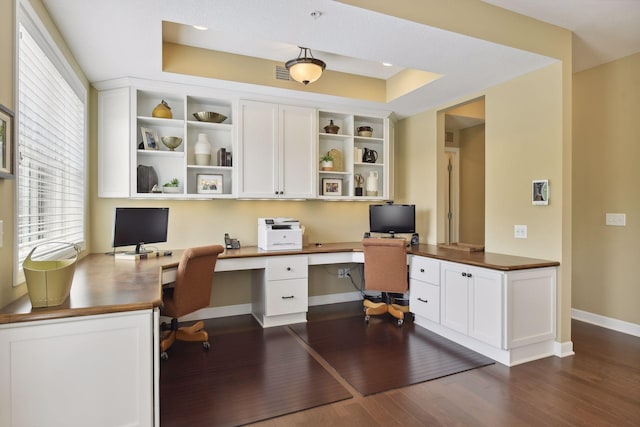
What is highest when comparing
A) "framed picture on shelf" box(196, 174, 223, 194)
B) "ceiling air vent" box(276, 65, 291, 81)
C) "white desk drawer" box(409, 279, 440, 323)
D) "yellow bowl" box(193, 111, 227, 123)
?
"ceiling air vent" box(276, 65, 291, 81)

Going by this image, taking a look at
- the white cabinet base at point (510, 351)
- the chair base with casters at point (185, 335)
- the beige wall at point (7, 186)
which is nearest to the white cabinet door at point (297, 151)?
the chair base with casters at point (185, 335)

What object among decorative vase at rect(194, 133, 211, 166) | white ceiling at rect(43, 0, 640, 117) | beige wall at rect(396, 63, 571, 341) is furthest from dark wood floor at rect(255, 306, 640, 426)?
decorative vase at rect(194, 133, 211, 166)

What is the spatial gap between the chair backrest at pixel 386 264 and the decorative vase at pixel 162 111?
7.78ft

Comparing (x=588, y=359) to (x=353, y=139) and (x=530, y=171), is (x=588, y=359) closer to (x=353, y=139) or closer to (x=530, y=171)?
(x=530, y=171)

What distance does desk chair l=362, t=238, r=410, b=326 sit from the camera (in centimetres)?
370

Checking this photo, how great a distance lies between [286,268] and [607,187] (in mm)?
3375

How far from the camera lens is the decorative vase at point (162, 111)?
3.62 meters

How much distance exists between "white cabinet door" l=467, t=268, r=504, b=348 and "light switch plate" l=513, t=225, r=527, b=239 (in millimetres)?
652

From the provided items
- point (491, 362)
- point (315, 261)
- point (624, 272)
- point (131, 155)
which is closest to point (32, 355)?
point (131, 155)

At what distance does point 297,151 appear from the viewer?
13.6ft

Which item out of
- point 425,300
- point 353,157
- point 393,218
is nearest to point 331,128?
point 353,157

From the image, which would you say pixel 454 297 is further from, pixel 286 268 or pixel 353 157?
pixel 353 157

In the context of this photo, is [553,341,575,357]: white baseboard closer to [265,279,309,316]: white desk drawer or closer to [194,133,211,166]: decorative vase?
[265,279,309,316]: white desk drawer

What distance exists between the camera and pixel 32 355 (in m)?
1.49
